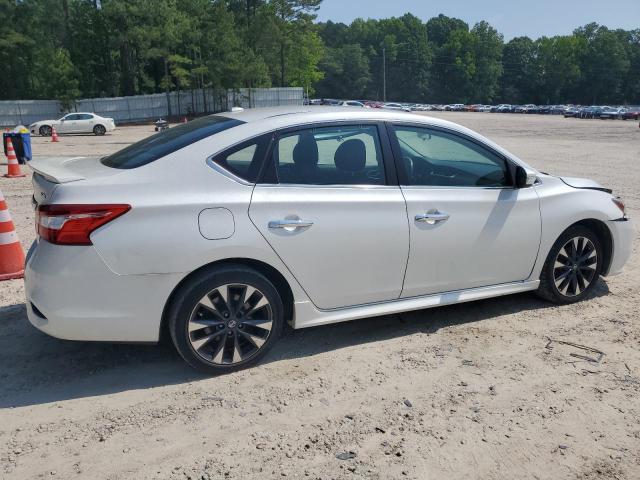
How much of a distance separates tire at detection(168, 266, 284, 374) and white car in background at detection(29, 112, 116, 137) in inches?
1237

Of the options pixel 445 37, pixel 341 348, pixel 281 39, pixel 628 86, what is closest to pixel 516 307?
pixel 341 348

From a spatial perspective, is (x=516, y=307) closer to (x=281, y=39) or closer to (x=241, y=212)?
(x=241, y=212)

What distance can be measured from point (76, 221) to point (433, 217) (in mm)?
2424

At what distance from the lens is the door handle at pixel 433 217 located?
418 cm

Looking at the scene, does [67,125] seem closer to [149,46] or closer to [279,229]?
[149,46]

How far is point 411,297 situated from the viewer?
4.34 m

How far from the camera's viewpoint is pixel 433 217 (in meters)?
4.22

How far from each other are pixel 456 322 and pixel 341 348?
108 centimetres

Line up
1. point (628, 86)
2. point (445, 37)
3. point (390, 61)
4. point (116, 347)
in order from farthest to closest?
point (445, 37) < point (390, 61) < point (628, 86) < point (116, 347)

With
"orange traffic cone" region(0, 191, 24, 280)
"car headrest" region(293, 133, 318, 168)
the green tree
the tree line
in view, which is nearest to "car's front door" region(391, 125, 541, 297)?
"car headrest" region(293, 133, 318, 168)

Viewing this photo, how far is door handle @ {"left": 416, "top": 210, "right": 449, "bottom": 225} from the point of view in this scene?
4184mm

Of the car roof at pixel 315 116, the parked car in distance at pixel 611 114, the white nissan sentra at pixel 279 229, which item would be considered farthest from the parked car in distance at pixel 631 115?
the car roof at pixel 315 116

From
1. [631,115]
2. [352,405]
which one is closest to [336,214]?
[352,405]

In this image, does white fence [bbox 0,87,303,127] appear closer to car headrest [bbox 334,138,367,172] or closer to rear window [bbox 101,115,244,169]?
rear window [bbox 101,115,244,169]
